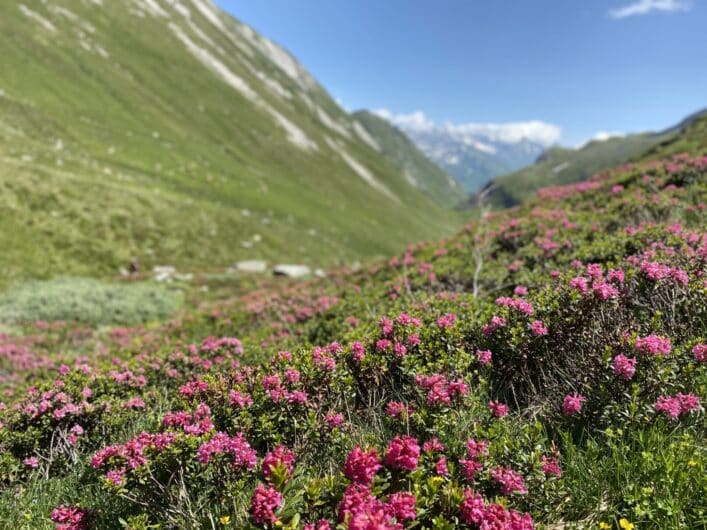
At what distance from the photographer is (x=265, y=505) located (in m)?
2.80

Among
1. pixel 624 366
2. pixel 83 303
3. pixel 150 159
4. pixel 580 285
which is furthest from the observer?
pixel 150 159

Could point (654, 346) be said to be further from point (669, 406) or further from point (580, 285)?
point (580, 285)

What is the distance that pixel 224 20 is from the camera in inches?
6467

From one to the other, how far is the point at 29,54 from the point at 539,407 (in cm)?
7273

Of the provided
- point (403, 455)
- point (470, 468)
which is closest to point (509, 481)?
point (470, 468)

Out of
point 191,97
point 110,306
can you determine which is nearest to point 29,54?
point 191,97

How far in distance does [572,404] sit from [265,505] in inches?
117

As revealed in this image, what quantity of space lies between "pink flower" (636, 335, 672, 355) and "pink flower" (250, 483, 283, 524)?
12.0 feet

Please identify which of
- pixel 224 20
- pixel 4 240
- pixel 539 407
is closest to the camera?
pixel 539 407

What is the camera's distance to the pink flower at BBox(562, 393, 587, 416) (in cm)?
373

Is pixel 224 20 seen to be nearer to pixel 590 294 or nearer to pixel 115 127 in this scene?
pixel 115 127

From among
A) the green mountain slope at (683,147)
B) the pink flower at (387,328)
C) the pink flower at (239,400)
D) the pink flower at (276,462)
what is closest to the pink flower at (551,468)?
the pink flower at (276,462)

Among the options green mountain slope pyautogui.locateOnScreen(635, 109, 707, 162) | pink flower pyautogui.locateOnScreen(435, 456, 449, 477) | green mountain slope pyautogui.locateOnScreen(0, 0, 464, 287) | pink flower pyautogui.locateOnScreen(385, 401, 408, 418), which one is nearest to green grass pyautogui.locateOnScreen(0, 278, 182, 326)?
green mountain slope pyautogui.locateOnScreen(0, 0, 464, 287)

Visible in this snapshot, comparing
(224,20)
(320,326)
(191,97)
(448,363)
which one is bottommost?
(320,326)
